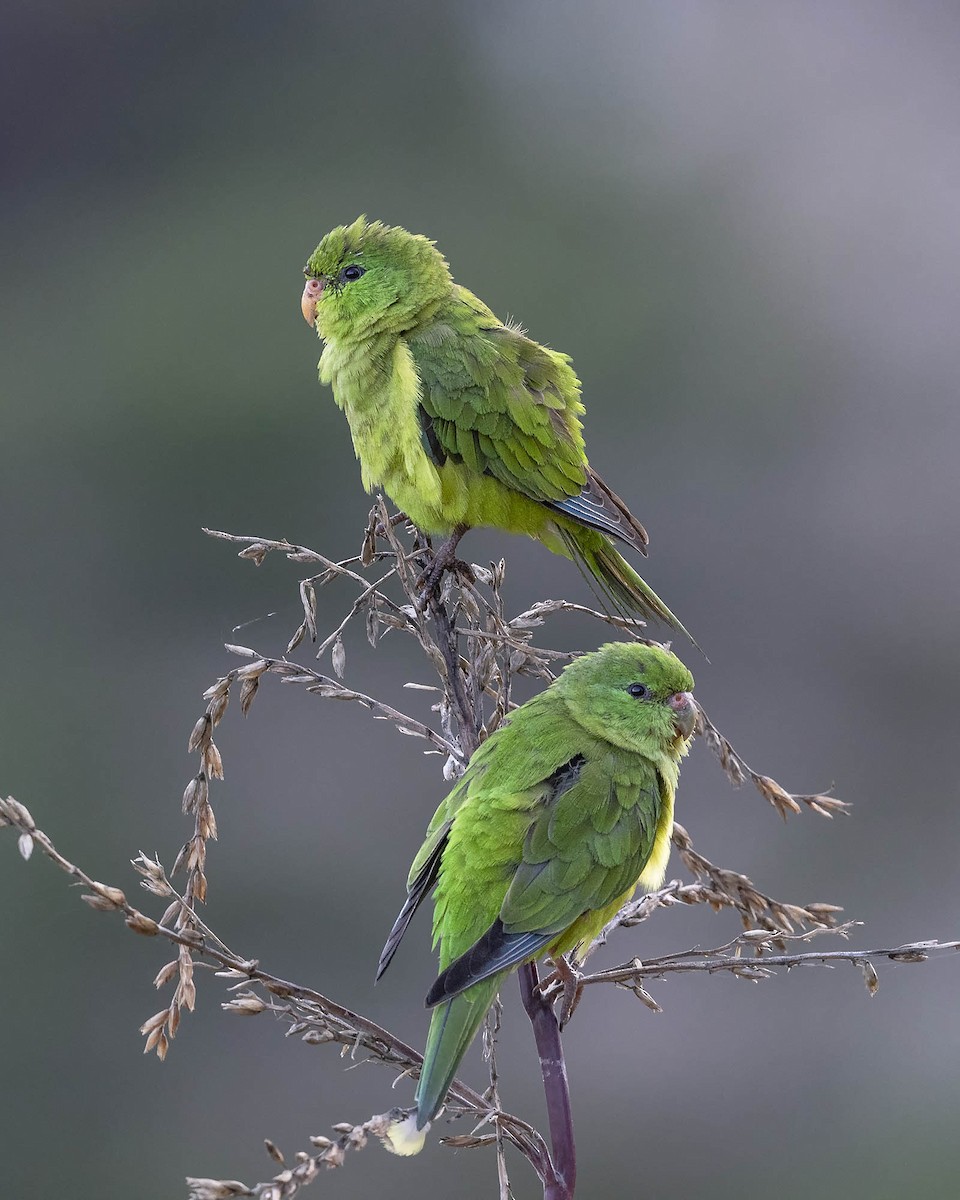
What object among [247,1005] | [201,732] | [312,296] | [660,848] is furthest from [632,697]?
[312,296]

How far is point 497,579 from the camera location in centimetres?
128

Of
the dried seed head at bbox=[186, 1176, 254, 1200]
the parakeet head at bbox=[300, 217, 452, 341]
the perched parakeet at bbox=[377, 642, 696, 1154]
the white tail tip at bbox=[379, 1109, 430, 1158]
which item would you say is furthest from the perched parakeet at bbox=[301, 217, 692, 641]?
the dried seed head at bbox=[186, 1176, 254, 1200]

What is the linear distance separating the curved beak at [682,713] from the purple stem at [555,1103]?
0.50 m

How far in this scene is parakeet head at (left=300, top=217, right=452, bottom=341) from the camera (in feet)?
5.99

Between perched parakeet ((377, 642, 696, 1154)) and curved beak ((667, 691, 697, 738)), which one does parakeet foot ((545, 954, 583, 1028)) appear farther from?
curved beak ((667, 691, 697, 738))

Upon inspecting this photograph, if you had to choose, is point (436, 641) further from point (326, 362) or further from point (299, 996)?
point (326, 362)

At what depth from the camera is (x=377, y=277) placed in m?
1.83

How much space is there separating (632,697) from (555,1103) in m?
0.61

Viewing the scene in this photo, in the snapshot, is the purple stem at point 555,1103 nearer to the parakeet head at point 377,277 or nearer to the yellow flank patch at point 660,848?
the yellow flank patch at point 660,848

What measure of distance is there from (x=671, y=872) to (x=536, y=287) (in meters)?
2.61

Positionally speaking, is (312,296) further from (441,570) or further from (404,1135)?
(404,1135)

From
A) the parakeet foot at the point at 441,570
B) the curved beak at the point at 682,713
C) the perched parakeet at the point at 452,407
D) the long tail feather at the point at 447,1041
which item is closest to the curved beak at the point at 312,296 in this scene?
the perched parakeet at the point at 452,407

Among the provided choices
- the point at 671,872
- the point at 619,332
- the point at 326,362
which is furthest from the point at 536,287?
the point at 326,362

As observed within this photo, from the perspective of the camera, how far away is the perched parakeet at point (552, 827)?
125 cm
